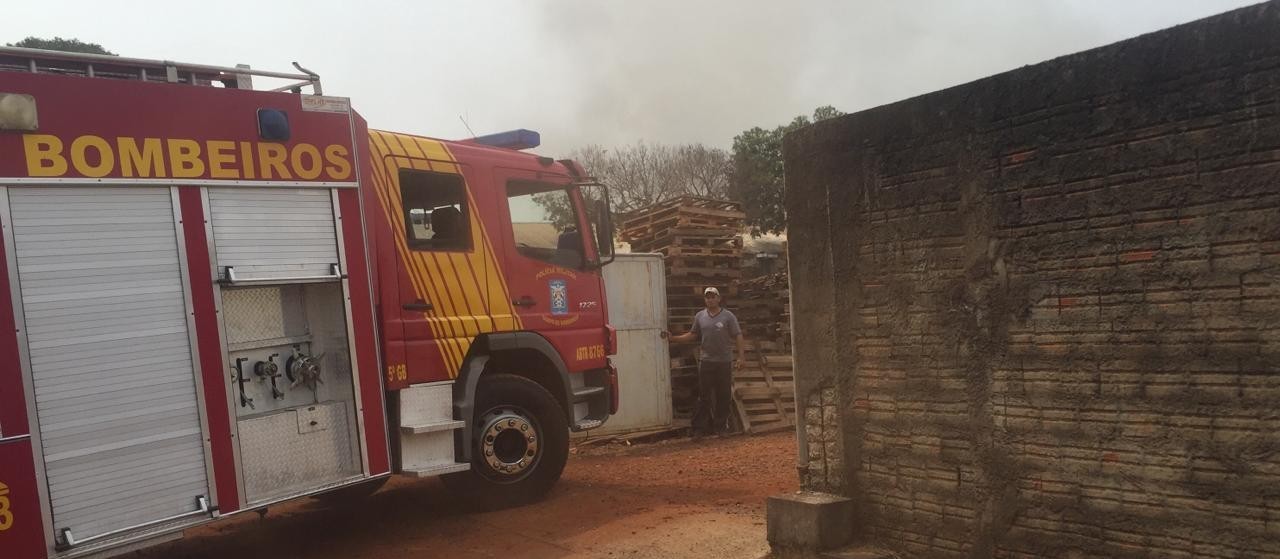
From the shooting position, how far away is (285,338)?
5660 mm

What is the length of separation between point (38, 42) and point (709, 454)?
Result: 17059 mm

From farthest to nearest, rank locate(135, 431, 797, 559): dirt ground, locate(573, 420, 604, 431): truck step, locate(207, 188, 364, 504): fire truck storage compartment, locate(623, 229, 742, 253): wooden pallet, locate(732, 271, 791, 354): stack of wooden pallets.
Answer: locate(732, 271, 791, 354): stack of wooden pallets, locate(623, 229, 742, 253): wooden pallet, locate(573, 420, 604, 431): truck step, locate(135, 431, 797, 559): dirt ground, locate(207, 188, 364, 504): fire truck storage compartment

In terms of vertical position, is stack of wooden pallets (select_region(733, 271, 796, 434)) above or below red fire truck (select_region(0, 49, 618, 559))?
below

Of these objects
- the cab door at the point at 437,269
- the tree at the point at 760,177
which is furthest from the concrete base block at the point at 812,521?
the tree at the point at 760,177

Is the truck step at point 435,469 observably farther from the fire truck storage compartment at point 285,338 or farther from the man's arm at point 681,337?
the man's arm at point 681,337

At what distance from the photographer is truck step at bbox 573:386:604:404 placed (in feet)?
25.3

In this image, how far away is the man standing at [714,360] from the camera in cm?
1085

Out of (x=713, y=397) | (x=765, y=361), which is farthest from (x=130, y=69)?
(x=765, y=361)

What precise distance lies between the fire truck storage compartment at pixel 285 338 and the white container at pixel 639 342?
18.1ft

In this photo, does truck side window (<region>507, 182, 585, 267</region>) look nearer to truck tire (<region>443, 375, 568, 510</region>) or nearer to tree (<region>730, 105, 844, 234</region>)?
truck tire (<region>443, 375, 568, 510</region>)

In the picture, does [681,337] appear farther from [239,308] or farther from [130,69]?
[130,69]

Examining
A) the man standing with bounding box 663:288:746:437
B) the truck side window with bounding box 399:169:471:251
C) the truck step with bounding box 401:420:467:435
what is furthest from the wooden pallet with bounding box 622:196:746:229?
the truck step with bounding box 401:420:467:435

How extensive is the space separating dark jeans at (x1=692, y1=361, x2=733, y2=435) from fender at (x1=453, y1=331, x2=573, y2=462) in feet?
12.2

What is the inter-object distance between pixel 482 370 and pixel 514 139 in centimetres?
223
